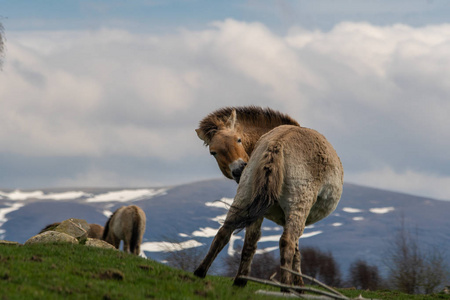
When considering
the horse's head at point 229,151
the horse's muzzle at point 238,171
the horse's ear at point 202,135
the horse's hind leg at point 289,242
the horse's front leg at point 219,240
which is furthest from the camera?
the horse's ear at point 202,135

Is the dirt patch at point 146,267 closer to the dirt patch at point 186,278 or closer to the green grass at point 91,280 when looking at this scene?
the green grass at point 91,280

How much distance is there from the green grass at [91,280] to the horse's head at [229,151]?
2.12m

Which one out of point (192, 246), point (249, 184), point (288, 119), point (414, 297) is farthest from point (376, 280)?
point (249, 184)

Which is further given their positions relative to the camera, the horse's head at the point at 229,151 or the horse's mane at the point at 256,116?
the horse's mane at the point at 256,116

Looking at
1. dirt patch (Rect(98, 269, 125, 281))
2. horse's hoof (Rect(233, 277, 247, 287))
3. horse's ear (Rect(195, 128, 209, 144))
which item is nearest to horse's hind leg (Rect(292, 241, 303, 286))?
horse's hoof (Rect(233, 277, 247, 287))

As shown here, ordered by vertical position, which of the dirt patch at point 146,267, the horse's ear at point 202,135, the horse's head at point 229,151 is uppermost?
the horse's ear at point 202,135

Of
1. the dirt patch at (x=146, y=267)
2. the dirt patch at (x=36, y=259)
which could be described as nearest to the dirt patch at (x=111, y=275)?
the dirt patch at (x=146, y=267)

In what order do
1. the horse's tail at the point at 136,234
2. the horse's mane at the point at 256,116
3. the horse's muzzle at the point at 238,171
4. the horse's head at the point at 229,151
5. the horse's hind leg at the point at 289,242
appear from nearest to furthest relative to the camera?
the horse's hind leg at the point at 289,242 < the horse's muzzle at the point at 238,171 < the horse's head at the point at 229,151 < the horse's mane at the point at 256,116 < the horse's tail at the point at 136,234

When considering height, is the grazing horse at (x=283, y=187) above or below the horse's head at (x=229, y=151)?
below

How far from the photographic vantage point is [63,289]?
6.84 m

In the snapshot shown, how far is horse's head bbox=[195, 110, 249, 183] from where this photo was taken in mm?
9812

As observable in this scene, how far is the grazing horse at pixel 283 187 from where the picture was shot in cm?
811

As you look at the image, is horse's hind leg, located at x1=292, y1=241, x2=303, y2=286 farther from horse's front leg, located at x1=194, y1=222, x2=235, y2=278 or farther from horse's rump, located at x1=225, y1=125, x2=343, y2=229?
horse's front leg, located at x1=194, y1=222, x2=235, y2=278

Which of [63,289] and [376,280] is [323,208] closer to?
[63,289]
